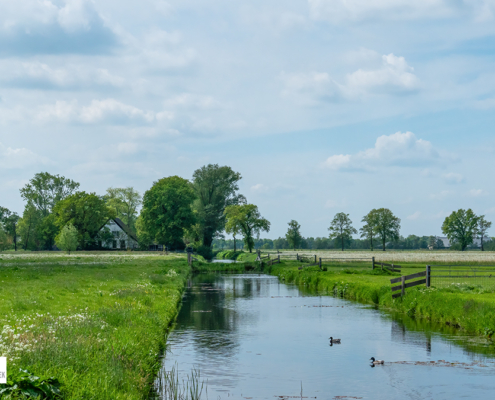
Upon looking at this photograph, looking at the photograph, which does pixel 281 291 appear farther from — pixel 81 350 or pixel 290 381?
pixel 81 350

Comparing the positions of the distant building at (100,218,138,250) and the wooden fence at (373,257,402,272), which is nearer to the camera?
the wooden fence at (373,257,402,272)

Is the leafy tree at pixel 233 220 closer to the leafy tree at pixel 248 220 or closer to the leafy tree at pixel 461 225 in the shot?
the leafy tree at pixel 248 220

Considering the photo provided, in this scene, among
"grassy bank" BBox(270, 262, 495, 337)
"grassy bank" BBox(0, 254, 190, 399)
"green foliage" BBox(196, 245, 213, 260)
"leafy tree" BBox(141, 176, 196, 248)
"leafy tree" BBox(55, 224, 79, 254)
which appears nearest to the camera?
"grassy bank" BBox(0, 254, 190, 399)

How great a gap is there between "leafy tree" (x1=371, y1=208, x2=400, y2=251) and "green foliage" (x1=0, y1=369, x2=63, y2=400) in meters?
160

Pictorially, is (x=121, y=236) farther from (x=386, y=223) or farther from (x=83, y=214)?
(x=386, y=223)

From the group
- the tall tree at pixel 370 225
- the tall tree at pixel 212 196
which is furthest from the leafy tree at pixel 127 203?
the tall tree at pixel 370 225

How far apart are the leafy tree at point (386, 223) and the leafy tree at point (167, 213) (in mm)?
76271

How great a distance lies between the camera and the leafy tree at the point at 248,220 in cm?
11488

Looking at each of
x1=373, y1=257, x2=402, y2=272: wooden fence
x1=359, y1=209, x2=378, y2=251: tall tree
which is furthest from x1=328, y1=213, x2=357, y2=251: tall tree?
x1=373, y1=257, x2=402, y2=272: wooden fence

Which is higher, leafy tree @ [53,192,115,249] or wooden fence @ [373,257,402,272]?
leafy tree @ [53,192,115,249]

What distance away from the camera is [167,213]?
4178 inches

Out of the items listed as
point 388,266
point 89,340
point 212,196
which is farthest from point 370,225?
point 89,340

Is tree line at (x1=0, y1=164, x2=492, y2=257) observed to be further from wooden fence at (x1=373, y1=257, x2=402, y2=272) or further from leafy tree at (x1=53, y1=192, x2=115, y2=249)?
wooden fence at (x1=373, y1=257, x2=402, y2=272)

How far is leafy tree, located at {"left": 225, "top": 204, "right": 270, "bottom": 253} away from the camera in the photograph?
377 feet
